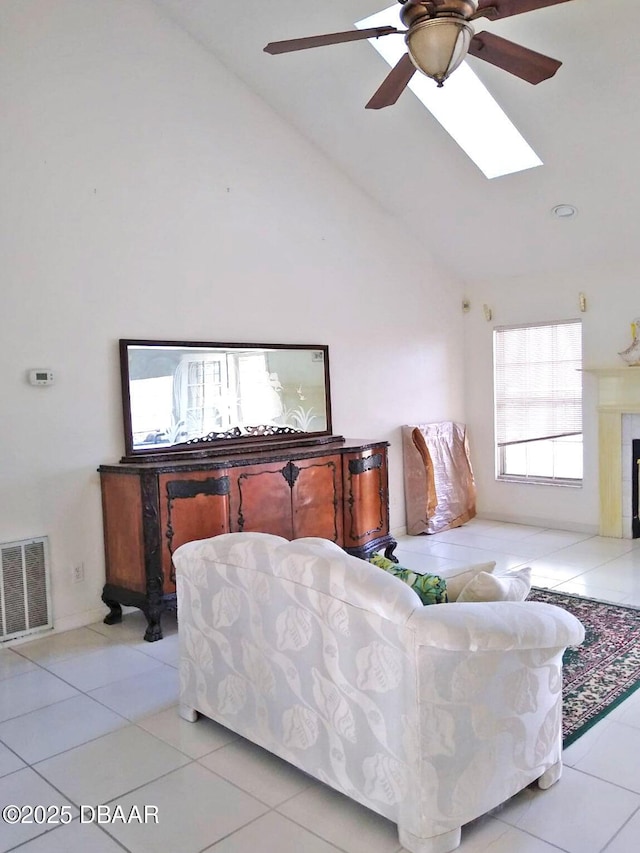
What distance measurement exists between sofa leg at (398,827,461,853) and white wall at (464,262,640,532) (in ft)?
14.6

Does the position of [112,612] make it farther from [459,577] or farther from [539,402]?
[539,402]

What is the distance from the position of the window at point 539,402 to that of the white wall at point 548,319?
3.6 inches

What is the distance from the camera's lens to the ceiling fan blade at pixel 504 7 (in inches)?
100

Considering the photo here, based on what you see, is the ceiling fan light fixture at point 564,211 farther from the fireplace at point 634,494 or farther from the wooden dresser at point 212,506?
the wooden dresser at point 212,506

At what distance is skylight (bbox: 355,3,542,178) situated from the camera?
4723 millimetres

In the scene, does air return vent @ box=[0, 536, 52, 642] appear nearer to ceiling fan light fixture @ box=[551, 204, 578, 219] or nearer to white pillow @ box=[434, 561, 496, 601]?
white pillow @ box=[434, 561, 496, 601]

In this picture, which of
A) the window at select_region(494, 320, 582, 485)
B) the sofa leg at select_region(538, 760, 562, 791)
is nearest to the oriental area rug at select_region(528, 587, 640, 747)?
the sofa leg at select_region(538, 760, 562, 791)

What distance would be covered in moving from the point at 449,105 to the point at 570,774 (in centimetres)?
426

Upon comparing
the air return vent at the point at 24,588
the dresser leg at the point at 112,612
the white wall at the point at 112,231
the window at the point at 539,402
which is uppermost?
the white wall at the point at 112,231

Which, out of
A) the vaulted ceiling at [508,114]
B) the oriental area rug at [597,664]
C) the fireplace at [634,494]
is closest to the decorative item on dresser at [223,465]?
the oriental area rug at [597,664]

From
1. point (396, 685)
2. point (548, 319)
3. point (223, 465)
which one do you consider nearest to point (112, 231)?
point (223, 465)

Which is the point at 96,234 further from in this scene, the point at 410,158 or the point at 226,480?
the point at 410,158

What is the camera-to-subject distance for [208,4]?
429 cm

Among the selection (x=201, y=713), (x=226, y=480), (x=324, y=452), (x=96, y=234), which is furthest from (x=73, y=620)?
(x=96, y=234)
